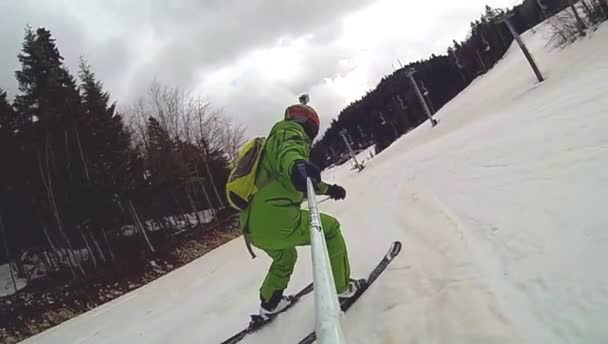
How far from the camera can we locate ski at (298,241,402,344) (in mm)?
2841

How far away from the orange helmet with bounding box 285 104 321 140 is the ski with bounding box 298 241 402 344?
142cm

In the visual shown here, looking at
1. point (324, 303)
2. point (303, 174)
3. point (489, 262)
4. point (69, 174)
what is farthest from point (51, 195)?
point (324, 303)

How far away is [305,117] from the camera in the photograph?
3.04 m

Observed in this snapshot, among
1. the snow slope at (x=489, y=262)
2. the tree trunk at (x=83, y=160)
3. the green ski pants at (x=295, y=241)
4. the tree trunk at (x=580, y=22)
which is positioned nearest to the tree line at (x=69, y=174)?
the tree trunk at (x=83, y=160)

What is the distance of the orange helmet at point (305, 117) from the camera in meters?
3.02

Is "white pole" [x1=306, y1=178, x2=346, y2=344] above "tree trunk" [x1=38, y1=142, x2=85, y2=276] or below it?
below

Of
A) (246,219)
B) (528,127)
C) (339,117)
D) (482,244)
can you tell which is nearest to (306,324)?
(246,219)

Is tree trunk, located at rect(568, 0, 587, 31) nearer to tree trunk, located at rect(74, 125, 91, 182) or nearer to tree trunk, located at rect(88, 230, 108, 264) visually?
tree trunk, located at rect(74, 125, 91, 182)

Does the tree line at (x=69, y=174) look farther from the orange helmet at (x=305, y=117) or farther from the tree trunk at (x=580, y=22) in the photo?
the tree trunk at (x=580, y=22)

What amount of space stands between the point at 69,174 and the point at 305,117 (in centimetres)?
2039

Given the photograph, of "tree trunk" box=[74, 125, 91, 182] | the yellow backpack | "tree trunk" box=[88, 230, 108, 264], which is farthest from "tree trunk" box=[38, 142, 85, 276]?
the yellow backpack

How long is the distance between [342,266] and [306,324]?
61cm

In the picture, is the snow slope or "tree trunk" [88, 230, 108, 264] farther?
"tree trunk" [88, 230, 108, 264]

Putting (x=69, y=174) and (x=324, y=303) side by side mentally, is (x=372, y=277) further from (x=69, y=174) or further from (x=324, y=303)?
(x=69, y=174)
